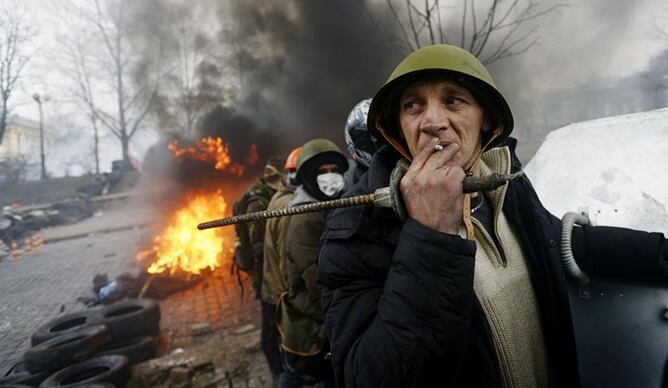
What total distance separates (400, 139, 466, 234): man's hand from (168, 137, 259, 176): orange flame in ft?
47.1

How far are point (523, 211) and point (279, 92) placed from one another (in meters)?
14.4

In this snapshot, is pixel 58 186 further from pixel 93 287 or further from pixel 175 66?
pixel 93 287

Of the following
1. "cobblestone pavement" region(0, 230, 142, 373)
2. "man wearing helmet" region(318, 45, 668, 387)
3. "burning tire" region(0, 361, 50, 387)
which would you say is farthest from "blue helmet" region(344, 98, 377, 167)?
"cobblestone pavement" region(0, 230, 142, 373)

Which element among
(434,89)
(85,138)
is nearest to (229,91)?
(85,138)

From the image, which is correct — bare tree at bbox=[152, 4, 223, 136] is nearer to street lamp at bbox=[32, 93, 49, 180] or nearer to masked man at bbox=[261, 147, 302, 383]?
street lamp at bbox=[32, 93, 49, 180]

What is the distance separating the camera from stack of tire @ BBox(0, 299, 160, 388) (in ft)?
14.6

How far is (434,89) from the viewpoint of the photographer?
4.30 feet

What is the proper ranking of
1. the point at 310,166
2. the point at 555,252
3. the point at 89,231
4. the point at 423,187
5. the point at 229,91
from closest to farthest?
the point at 423,187
the point at 555,252
the point at 310,166
the point at 89,231
the point at 229,91

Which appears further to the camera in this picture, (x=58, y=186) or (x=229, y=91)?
(x=58, y=186)

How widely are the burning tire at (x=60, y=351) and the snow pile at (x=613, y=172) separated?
19.0 ft

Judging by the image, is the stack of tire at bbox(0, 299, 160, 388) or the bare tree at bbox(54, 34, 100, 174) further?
the bare tree at bbox(54, 34, 100, 174)

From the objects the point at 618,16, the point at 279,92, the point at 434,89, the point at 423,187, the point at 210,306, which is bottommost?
the point at 210,306

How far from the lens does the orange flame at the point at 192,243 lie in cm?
855

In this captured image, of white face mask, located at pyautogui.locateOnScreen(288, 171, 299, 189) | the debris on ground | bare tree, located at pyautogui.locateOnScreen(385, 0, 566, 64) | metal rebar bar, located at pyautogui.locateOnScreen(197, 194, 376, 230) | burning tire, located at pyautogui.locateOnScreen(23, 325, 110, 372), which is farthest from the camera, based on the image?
bare tree, located at pyautogui.locateOnScreen(385, 0, 566, 64)
